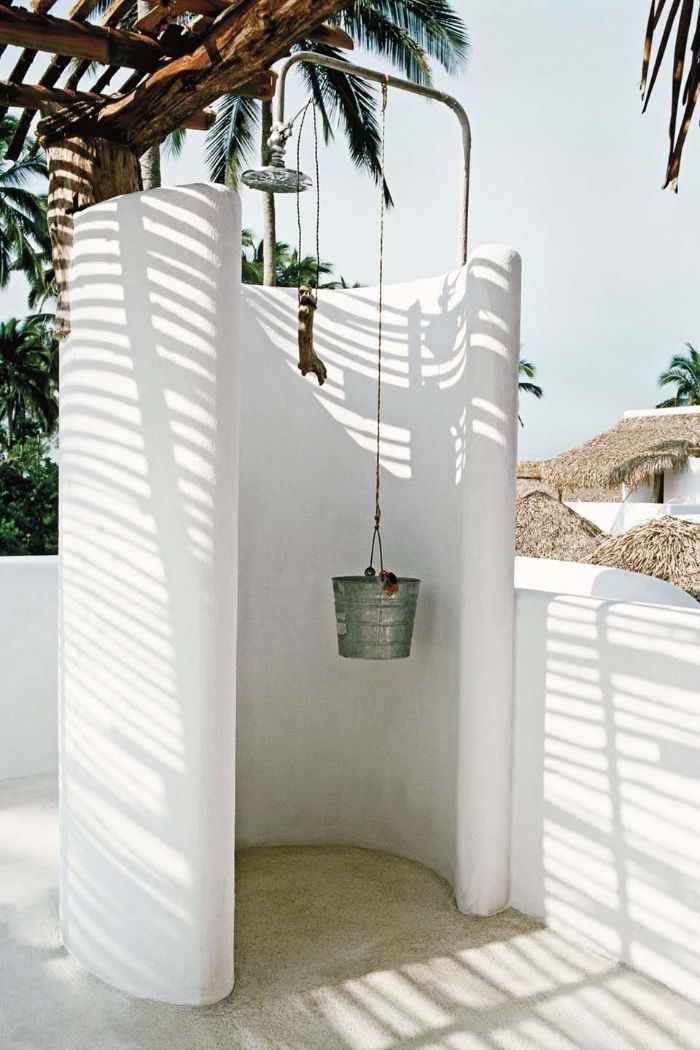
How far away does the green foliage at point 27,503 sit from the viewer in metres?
18.9

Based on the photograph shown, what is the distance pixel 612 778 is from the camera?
3.28 metres

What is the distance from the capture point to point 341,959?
10.8 feet

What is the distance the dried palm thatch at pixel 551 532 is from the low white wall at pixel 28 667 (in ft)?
20.1

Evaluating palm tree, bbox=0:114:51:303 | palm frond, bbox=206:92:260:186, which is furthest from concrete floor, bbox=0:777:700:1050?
palm tree, bbox=0:114:51:303

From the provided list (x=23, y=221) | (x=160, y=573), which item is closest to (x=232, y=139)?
(x=23, y=221)

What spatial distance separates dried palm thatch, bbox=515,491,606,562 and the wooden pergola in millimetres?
7748

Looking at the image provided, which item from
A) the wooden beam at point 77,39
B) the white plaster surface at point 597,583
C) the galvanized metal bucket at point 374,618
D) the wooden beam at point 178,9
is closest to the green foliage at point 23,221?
the white plaster surface at point 597,583

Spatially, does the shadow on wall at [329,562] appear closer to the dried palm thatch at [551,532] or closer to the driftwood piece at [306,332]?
the driftwood piece at [306,332]

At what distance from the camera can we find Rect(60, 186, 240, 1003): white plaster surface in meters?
2.88

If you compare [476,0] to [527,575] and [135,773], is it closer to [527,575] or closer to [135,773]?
[527,575]

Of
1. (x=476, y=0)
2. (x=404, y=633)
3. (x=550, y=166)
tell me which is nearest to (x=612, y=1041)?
(x=404, y=633)

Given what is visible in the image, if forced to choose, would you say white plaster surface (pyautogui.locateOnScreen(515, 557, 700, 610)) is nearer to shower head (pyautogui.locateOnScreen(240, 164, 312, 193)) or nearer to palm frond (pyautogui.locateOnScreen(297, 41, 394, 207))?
shower head (pyautogui.locateOnScreen(240, 164, 312, 193))

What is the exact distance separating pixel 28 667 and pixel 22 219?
1761cm

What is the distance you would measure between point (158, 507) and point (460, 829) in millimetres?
1726
